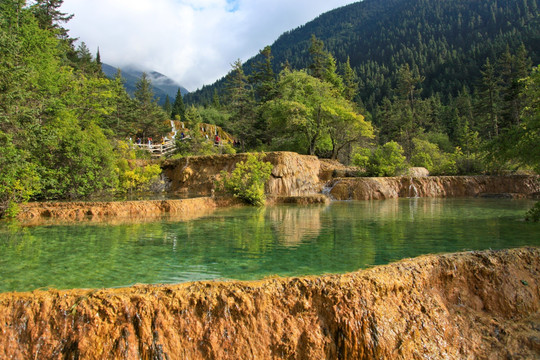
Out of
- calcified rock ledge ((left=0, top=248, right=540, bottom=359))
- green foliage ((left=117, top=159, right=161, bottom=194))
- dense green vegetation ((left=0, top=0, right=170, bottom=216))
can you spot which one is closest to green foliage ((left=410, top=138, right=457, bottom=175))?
green foliage ((left=117, top=159, right=161, bottom=194))

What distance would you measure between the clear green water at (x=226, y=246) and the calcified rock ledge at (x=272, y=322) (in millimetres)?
1168

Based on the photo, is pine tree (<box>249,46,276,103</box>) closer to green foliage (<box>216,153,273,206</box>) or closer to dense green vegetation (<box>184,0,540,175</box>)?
dense green vegetation (<box>184,0,540,175</box>)

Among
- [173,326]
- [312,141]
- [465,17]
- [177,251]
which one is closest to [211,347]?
[173,326]

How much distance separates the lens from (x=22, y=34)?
61.0ft

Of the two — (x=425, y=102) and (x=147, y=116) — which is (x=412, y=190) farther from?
(x=425, y=102)

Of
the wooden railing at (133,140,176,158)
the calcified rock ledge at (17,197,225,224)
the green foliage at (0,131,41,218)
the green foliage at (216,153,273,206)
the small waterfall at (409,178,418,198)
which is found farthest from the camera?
the wooden railing at (133,140,176,158)

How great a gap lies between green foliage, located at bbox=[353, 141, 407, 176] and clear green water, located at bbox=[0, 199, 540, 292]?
1475 centimetres

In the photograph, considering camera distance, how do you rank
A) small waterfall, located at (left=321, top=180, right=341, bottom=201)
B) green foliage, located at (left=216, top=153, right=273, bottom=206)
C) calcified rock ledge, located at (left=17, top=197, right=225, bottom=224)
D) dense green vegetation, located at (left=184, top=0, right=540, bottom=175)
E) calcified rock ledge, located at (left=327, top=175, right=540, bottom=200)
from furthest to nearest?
1. dense green vegetation, located at (left=184, top=0, right=540, bottom=175)
2. small waterfall, located at (left=321, top=180, right=341, bottom=201)
3. calcified rock ledge, located at (left=327, top=175, right=540, bottom=200)
4. green foliage, located at (left=216, top=153, right=273, bottom=206)
5. calcified rock ledge, located at (left=17, top=197, right=225, bottom=224)

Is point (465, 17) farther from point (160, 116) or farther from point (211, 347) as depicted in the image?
point (211, 347)

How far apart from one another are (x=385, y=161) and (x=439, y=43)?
126480 mm

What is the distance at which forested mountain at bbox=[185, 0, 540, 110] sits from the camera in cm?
9300

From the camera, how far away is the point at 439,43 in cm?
12938

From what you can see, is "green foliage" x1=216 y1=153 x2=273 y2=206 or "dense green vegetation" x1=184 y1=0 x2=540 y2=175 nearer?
"green foliage" x1=216 y1=153 x2=273 y2=206

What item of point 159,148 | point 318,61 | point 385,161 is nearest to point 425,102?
point 318,61
